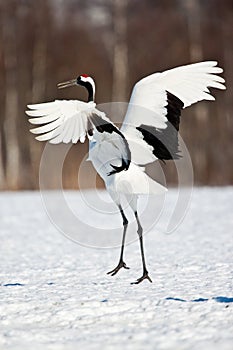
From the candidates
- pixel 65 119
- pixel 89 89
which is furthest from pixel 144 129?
pixel 65 119

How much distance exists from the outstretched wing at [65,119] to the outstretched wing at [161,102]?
0.47 metres

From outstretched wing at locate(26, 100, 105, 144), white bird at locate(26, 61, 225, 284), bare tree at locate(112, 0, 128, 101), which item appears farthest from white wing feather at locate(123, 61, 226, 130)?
bare tree at locate(112, 0, 128, 101)

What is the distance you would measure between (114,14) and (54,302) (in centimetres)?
1819

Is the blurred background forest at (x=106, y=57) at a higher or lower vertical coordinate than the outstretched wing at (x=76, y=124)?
higher

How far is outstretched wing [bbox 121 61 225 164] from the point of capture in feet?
19.7

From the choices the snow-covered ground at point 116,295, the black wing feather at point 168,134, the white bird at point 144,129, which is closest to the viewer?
the snow-covered ground at point 116,295

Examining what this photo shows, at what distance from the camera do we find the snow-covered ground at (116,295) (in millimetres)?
4258

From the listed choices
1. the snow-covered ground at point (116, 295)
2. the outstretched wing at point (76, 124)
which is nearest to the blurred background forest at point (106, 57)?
the snow-covered ground at point (116, 295)

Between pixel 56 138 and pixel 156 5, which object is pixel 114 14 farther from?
pixel 56 138

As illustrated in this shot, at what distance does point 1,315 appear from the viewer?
16.5ft

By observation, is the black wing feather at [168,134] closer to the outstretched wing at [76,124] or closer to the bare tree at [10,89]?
the outstretched wing at [76,124]

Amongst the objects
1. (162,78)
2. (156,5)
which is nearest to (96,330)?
(162,78)

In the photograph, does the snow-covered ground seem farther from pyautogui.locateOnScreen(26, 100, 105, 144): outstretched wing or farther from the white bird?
pyautogui.locateOnScreen(26, 100, 105, 144): outstretched wing

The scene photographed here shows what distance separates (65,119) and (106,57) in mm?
20266
